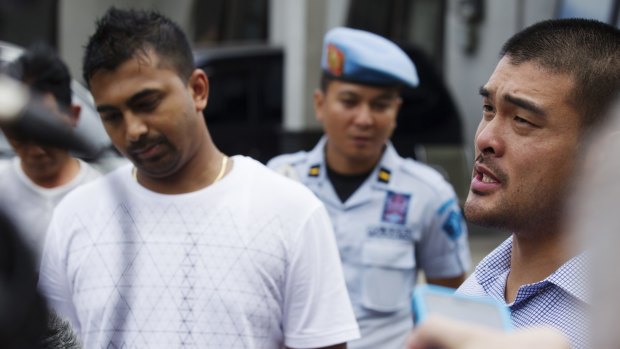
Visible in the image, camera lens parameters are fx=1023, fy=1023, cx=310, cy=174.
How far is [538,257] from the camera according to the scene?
177 cm

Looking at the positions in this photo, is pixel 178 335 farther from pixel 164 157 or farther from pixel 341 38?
pixel 341 38

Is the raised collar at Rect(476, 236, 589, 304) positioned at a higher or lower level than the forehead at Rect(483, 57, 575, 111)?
lower

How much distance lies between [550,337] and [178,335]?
59.7 inches

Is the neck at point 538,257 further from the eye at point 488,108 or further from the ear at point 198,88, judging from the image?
the ear at point 198,88

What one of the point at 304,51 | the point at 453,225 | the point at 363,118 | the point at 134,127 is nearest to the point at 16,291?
the point at 134,127

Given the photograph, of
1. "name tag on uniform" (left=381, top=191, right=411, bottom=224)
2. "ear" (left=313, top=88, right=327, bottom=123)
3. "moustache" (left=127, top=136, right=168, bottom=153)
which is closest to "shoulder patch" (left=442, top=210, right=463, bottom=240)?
"name tag on uniform" (left=381, top=191, right=411, bottom=224)

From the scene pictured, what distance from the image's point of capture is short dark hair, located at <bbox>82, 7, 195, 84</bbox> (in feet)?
7.89

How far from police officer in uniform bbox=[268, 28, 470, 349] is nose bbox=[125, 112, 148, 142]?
1.18 meters

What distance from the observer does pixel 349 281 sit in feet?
11.0

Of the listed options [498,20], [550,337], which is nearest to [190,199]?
[550,337]

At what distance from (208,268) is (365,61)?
5.43ft

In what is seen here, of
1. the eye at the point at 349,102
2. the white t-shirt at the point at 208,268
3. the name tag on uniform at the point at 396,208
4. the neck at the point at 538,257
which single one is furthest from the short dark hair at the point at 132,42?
the eye at the point at 349,102

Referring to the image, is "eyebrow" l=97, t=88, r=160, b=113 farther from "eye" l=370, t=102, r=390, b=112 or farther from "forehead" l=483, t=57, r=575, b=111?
"eye" l=370, t=102, r=390, b=112

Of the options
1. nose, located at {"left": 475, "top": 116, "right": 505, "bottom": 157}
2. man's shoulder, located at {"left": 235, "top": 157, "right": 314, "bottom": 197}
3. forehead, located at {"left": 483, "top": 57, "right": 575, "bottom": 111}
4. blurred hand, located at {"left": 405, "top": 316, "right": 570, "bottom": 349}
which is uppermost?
blurred hand, located at {"left": 405, "top": 316, "right": 570, "bottom": 349}
